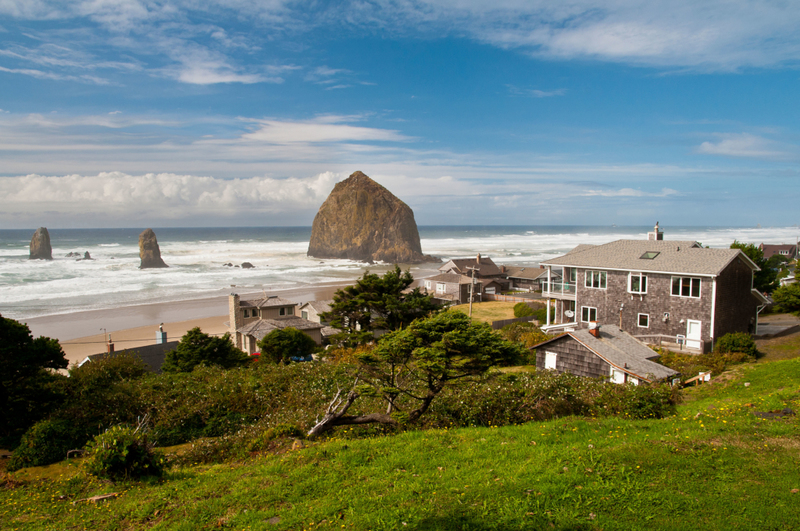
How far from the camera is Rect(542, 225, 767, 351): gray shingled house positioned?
2294cm

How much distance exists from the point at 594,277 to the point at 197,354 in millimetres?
21718

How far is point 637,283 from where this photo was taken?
25047 mm

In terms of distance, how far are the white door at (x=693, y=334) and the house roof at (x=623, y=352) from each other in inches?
230

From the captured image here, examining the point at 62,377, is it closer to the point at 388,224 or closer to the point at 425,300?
the point at 425,300

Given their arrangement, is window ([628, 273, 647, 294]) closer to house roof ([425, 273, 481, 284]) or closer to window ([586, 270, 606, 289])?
window ([586, 270, 606, 289])

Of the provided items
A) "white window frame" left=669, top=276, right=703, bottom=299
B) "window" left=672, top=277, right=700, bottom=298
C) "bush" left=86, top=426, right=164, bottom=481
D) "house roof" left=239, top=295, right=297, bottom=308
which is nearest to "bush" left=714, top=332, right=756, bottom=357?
"white window frame" left=669, top=276, right=703, bottom=299

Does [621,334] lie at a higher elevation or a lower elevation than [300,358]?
higher

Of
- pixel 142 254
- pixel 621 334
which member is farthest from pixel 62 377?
pixel 142 254

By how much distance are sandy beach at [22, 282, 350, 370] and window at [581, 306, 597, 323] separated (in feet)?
84.3

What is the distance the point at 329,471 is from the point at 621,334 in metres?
15.5

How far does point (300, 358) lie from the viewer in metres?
26.5

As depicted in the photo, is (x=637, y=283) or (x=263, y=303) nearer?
(x=637, y=283)

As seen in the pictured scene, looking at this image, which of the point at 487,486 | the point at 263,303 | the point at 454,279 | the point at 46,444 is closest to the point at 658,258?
the point at 487,486

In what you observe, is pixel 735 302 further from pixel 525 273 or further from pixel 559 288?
pixel 525 273
